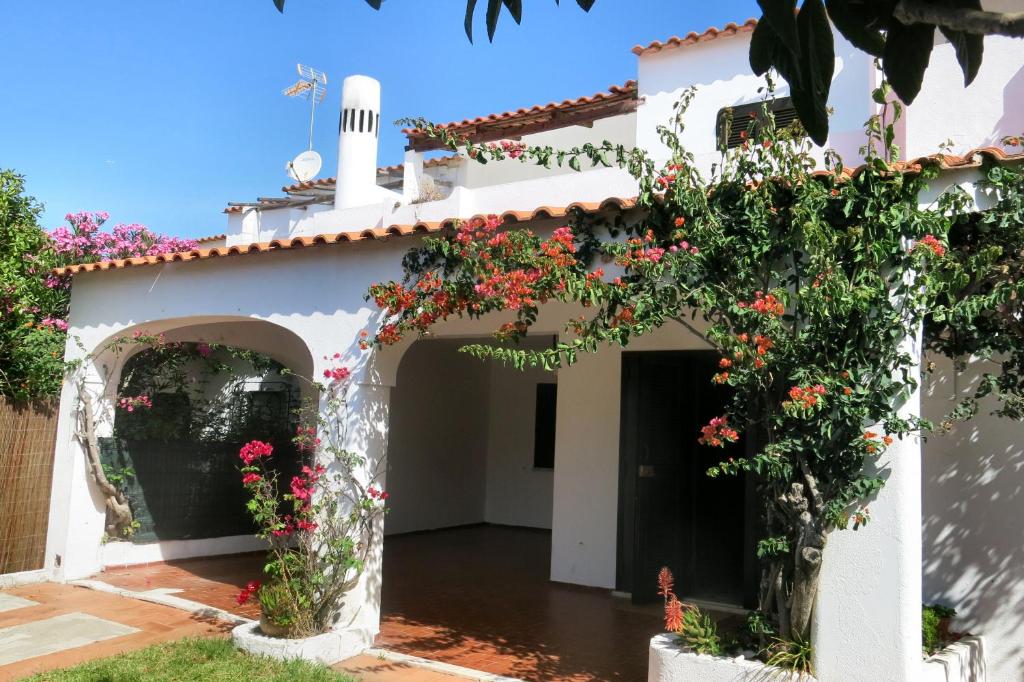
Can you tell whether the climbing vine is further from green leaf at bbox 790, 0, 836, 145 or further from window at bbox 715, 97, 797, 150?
window at bbox 715, 97, 797, 150

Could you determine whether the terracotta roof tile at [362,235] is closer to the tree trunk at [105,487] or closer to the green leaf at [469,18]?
the tree trunk at [105,487]

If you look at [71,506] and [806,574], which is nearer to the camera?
[806,574]

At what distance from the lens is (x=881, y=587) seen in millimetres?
4859

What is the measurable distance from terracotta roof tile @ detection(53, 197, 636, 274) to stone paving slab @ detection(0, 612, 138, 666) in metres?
3.58

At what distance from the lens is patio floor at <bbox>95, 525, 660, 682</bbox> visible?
679 centimetres

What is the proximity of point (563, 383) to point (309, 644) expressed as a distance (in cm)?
471

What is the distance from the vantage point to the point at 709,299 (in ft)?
17.4

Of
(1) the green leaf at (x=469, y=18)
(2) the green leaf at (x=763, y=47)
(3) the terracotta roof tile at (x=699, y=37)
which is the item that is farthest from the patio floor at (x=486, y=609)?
(3) the terracotta roof tile at (x=699, y=37)

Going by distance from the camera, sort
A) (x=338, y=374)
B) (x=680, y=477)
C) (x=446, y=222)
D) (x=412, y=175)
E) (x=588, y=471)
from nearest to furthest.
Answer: (x=446, y=222) < (x=338, y=374) < (x=680, y=477) < (x=588, y=471) < (x=412, y=175)

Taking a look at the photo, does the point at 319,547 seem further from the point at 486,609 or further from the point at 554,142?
the point at 554,142

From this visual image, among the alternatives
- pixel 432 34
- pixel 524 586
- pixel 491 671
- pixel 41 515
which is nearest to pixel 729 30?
pixel 524 586

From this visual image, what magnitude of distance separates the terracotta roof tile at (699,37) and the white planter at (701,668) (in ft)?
27.2

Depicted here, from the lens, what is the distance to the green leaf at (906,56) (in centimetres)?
178

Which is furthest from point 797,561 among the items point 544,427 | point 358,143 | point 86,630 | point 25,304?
point 358,143
